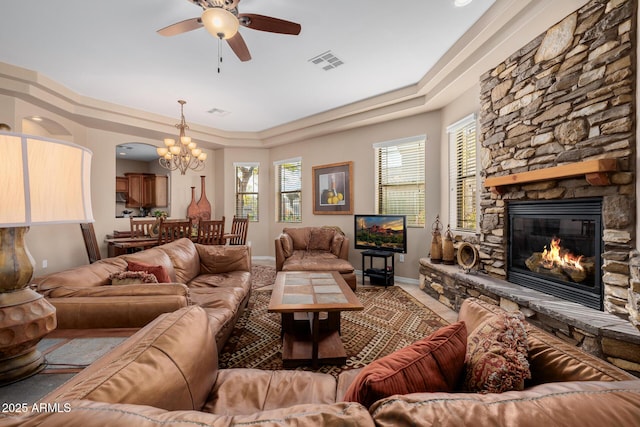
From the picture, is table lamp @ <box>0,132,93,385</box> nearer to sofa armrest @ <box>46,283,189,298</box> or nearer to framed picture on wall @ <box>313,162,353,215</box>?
sofa armrest @ <box>46,283,189,298</box>

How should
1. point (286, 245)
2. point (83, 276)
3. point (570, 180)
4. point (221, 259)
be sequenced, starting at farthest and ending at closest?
1. point (286, 245)
2. point (221, 259)
3. point (570, 180)
4. point (83, 276)

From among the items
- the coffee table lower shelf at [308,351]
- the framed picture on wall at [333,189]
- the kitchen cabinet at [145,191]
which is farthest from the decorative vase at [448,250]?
the kitchen cabinet at [145,191]

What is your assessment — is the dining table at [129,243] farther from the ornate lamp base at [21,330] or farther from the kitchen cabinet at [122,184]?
the kitchen cabinet at [122,184]

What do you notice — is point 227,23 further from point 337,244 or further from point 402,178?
point 402,178

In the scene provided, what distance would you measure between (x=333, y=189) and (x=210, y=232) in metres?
2.45

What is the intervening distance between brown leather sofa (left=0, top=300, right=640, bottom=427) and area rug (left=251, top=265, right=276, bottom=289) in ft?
11.3

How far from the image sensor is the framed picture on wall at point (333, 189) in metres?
5.44

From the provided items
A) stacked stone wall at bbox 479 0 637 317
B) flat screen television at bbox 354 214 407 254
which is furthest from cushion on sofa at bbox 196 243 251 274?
stacked stone wall at bbox 479 0 637 317

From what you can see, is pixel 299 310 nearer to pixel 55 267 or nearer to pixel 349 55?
pixel 349 55

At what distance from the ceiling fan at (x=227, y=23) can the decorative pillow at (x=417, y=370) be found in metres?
2.29

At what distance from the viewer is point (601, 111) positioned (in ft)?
6.77

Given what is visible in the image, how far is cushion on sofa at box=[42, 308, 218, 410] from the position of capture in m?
0.66

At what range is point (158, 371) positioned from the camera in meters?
0.80

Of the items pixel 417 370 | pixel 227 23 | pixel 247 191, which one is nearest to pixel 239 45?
pixel 227 23
